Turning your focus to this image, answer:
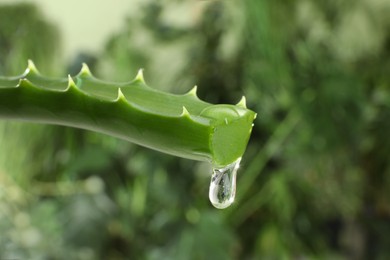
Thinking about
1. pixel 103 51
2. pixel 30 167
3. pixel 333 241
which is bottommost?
pixel 333 241

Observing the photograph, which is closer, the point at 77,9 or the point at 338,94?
the point at 338,94

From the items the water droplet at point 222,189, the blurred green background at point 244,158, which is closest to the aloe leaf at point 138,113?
the water droplet at point 222,189

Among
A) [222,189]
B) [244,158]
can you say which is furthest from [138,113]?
[244,158]

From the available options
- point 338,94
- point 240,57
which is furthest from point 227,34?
point 338,94

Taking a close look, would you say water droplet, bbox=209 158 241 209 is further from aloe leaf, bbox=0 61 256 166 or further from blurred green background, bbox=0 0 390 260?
blurred green background, bbox=0 0 390 260

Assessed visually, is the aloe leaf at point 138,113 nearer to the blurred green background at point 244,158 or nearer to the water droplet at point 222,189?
the water droplet at point 222,189

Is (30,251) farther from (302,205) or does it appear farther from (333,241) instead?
(333,241)
